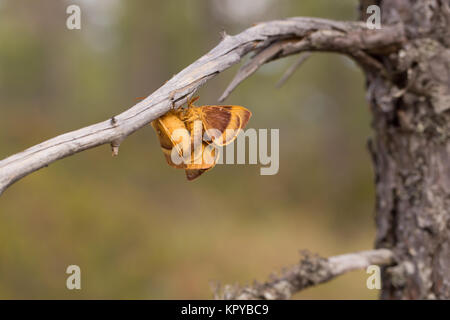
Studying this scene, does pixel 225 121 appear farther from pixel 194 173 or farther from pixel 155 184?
pixel 155 184

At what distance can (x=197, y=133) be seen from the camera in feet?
3.87

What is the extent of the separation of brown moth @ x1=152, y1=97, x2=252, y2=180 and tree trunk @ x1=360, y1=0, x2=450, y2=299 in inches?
46.2

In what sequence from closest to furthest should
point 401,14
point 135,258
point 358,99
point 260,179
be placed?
point 401,14 → point 135,258 → point 260,179 → point 358,99

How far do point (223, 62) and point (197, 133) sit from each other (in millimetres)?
286

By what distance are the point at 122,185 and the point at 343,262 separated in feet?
13.8

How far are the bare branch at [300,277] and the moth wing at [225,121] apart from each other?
2.82ft

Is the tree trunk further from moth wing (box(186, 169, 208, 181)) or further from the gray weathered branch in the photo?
moth wing (box(186, 169, 208, 181))

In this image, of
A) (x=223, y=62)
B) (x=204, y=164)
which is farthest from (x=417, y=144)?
(x=204, y=164)

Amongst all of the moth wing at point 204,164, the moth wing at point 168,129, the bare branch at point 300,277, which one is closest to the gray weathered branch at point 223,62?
the moth wing at point 168,129

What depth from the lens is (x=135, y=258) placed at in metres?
4.82

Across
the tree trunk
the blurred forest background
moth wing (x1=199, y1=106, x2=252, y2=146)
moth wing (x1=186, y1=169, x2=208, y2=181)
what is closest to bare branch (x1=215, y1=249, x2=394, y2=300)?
the tree trunk

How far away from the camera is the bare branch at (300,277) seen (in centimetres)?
179
